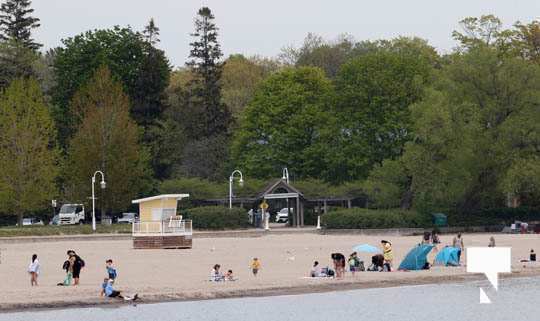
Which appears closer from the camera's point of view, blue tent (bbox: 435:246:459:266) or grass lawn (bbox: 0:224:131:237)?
blue tent (bbox: 435:246:459:266)

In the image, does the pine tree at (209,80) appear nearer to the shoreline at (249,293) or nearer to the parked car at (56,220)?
the parked car at (56,220)

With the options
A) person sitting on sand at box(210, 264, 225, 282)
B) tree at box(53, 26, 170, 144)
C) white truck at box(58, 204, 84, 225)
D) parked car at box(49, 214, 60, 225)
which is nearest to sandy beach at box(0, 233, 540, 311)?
person sitting on sand at box(210, 264, 225, 282)

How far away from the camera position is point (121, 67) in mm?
106250

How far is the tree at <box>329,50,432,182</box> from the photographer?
93.9 meters

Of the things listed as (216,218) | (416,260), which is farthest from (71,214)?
(416,260)

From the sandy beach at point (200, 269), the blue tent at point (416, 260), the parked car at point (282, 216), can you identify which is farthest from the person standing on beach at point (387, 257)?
the parked car at point (282, 216)

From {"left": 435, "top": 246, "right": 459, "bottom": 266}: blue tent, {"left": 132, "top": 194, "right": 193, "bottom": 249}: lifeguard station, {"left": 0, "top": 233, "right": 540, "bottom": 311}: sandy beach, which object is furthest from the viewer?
{"left": 132, "top": 194, "right": 193, "bottom": 249}: lifeguard station

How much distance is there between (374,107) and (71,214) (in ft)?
81.6

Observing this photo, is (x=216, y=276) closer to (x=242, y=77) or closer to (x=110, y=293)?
(x=110, y=293)

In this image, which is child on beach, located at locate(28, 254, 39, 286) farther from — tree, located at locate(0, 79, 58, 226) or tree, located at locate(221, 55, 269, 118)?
tree, located at locate(221, 55, 269, 118)

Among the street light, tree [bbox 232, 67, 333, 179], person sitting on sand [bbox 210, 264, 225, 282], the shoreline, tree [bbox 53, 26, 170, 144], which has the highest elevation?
tree [bbox 53, 26, 170, 144]

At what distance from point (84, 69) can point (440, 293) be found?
62025mm

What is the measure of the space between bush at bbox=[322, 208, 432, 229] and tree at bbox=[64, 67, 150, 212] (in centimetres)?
1647

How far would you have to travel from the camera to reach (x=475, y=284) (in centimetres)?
5200
